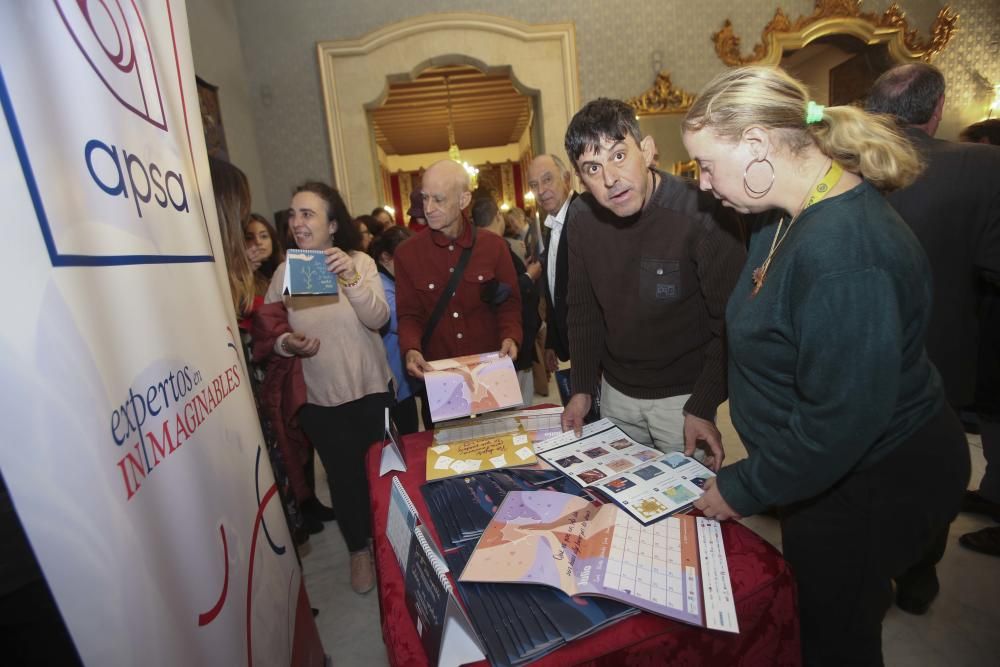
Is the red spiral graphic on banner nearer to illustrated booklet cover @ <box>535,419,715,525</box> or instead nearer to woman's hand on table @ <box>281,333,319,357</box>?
illustrated booklet cover @ <box>535,419,715,525</box>

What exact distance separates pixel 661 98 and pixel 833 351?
6352mm

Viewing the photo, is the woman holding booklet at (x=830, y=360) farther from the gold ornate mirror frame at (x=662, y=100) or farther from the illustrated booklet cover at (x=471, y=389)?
the gold ornate mirror frame at (x=662, y=100)

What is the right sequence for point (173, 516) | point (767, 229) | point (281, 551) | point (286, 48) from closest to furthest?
point (173, 516), point (767, 229), point (281, 551), point (286, 48)

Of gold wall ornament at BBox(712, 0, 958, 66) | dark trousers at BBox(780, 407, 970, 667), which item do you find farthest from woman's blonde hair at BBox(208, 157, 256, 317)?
gold wall ornament at BBox(712, 0, 958, 66)

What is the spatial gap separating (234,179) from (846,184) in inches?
72.8

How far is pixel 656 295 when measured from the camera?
1.51 m

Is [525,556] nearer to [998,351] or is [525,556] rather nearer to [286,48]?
[998,351]

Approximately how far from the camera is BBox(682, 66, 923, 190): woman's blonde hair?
0.87 m

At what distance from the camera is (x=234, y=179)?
1.84 metres

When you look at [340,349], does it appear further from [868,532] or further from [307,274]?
[868,532]

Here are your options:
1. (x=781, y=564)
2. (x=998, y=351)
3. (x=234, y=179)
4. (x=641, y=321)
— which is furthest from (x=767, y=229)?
(x=234, y=179)

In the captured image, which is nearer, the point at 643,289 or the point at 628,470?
the point at 628,470

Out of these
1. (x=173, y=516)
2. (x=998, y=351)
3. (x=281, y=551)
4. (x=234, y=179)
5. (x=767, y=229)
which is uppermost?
(x=234, y=179)

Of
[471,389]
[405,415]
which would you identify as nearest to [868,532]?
[471,389]
